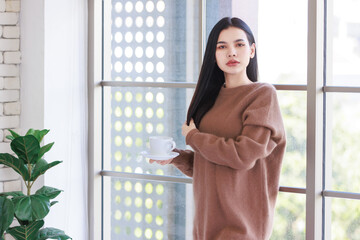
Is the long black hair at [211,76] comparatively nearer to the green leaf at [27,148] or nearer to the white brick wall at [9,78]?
the green leaf at [27,148]

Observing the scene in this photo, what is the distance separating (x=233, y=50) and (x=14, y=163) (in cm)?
110

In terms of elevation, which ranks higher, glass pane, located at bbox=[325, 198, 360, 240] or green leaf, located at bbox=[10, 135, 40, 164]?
green leaf, located at bbox=[10, 135, 40, 164]

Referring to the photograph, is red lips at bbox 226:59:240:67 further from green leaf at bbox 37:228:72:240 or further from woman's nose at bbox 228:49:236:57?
green leaf at bbox 37:228:72:240

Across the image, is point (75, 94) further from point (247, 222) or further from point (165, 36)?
point (247, 222)

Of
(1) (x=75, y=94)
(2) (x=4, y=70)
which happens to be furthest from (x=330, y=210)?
(2) (x=4, y=70)

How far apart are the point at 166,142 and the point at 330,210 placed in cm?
81

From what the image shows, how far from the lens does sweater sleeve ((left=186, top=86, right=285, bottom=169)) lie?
2227mm

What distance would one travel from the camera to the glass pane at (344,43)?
254 cm

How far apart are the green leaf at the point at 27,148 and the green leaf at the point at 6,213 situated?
0.70 ft

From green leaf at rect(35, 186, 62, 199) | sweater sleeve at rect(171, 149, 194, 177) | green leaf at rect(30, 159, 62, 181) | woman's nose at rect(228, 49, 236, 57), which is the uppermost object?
woman's nose at rect(228, 49, 236, 57)

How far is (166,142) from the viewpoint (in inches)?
94.7

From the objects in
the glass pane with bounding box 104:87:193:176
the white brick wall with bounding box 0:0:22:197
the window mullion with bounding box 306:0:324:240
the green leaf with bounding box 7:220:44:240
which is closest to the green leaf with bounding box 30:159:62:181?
the green leaf with bounding box 7:220:44:240

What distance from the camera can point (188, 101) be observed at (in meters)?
2.97

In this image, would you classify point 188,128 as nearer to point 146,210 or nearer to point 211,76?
point 211,76
